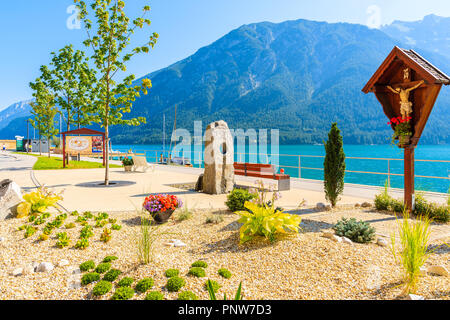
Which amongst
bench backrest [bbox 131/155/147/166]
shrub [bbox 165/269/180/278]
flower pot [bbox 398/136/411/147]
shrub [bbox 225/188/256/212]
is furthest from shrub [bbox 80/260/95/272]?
bench backrest [bbox 131/155/147/166]

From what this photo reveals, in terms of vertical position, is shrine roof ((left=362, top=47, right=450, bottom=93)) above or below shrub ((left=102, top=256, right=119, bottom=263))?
above

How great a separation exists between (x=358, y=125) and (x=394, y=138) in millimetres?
139233

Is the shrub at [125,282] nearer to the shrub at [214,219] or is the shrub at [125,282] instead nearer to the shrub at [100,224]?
the shrub at [100,224]

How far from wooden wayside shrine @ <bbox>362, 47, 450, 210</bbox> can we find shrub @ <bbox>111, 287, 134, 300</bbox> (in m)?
5.64

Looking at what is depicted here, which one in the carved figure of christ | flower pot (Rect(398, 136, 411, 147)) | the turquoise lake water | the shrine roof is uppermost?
the shrine roof

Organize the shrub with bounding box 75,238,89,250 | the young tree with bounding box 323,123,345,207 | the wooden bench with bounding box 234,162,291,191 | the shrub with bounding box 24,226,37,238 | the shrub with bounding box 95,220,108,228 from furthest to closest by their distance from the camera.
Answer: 1. the wooden bench with bounding box 234,162,291,191
2. the young tree with bounding box 323,123,345,207
3. the shrub with bounding box 95,220,108,228
4. the shrub with bounding box 24,226,37,238
5. the shrub with bounding box 75,238,89,250

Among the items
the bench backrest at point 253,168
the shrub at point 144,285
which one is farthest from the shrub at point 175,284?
the bench backrest at point 253,168

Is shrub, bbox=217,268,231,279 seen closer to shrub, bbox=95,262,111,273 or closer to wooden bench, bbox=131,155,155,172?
shrub, bbox=95,262,111,273

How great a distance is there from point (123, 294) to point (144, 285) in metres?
0.22

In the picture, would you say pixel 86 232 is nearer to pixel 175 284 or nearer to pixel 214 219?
pixel 214 219

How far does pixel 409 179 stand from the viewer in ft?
19.7

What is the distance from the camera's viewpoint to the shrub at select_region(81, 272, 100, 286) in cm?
311

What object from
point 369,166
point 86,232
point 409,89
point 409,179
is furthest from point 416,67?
point 369,166
